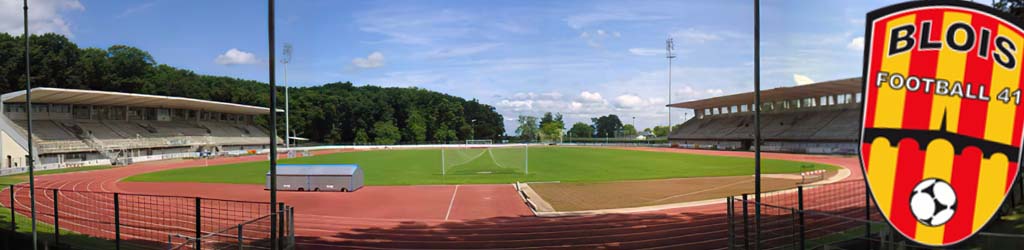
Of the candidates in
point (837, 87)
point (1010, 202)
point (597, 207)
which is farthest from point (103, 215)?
point (837, 87)


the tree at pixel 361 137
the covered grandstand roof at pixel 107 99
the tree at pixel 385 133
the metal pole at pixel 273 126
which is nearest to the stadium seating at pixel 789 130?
the metal pole at pixel 273 126

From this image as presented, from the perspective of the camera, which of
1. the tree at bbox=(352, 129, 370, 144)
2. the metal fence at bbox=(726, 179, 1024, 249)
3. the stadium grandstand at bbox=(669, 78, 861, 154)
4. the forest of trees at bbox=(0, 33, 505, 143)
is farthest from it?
the tree at bbox=(352, 129, 370, 144)

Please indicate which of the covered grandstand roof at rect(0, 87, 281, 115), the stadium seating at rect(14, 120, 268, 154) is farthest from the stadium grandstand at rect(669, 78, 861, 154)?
the stadium seating at rect(14, 120, 268, 154)

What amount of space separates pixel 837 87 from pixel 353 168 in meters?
44.7

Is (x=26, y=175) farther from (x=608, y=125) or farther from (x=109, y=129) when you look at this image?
(x=608, y=125)

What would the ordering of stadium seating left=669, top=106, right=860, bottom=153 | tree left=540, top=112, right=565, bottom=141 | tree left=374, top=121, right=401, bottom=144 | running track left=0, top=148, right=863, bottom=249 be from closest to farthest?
running track left=0, top=148, right=863, bottom=249 < stadium seating left=669, top=106, right=860, bottom=153 < tree left=374, top=121, right=401, bottom=144 < tree left=540, top=112, right=565, bottom=141

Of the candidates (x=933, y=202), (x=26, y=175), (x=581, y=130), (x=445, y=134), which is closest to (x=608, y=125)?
(x=581, y=130)

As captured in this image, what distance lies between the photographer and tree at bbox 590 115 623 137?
606 ft

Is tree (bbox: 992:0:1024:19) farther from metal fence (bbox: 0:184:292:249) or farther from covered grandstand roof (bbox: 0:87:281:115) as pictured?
covered grandstand roof (bbox: 0:87:281:115)

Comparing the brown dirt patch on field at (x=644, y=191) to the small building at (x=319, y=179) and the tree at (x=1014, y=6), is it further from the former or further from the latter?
the tree at (x=1014, y=6)

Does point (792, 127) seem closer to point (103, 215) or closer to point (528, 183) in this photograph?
point (528, 183)

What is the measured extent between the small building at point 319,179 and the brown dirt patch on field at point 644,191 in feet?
27.7

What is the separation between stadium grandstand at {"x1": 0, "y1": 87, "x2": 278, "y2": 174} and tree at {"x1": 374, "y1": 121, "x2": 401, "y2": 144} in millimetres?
26977

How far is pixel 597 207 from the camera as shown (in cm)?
1812
